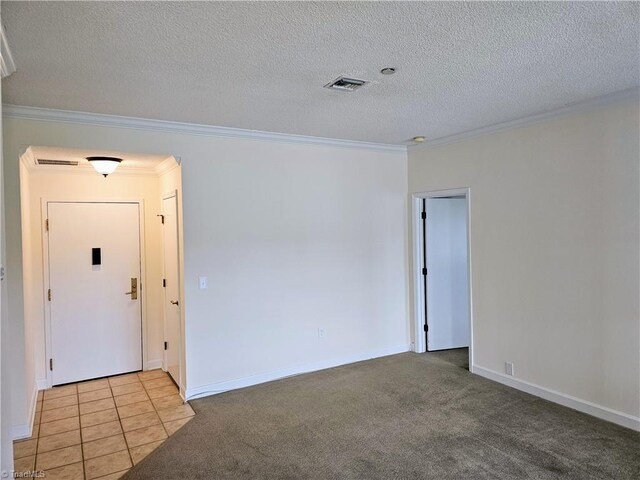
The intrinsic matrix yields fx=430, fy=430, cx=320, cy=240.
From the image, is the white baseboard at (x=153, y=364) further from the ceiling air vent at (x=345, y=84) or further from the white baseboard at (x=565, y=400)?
the ceiling air vent at (x=345, y=84)

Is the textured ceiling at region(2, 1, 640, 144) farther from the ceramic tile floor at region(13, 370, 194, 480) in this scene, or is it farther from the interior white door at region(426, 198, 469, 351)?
the ceramic tile floor at region(13, 370, 194, 480)

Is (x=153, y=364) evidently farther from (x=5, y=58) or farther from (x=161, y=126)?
(x=5, y=58)

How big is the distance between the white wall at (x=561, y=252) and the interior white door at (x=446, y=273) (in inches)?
32.6

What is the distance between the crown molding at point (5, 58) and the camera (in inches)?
83.8

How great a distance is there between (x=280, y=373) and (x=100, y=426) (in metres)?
1.71

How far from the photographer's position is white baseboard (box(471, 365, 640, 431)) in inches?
129

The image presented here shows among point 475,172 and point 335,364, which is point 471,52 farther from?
point 335,364

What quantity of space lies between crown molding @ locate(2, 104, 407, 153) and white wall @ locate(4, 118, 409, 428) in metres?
0.05

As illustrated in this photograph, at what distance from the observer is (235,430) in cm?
340

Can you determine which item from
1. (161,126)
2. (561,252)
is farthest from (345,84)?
(561,252)

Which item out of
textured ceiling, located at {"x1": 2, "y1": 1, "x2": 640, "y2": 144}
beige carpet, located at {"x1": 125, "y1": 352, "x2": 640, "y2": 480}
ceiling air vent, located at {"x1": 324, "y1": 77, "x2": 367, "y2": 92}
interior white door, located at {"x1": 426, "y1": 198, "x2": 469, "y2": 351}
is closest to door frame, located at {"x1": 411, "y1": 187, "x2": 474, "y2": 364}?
interior white door, located at {"x1": 426, "y1": 198, "x2": 469, "y2": 351}

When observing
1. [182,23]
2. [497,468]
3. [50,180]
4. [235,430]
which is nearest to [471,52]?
[182,23]

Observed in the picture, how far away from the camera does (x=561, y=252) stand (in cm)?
371

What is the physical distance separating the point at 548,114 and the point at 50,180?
4918 mm
